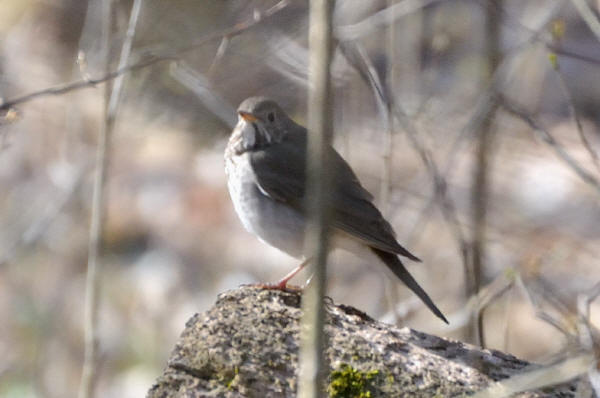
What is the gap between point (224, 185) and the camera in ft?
27.7

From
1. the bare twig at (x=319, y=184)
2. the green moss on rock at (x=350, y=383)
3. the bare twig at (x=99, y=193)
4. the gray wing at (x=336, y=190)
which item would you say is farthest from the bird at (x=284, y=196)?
the bare twig at (x=319, y=184)

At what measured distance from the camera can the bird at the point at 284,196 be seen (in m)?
4.14

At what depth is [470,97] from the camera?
7.98 m

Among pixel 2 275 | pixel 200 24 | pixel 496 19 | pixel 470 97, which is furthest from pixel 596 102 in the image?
pixel 2 275

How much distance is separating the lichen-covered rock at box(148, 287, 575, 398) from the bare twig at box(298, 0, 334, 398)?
1033mm

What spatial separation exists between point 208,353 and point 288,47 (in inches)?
128

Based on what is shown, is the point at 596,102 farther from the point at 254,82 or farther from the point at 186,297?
the point at 186,297

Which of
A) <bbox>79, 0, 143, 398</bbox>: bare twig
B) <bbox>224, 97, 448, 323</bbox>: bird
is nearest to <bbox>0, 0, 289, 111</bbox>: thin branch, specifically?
<bbox>79, 0, 143, 398</bbox>: bare twig

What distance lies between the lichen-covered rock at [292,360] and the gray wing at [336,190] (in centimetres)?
87

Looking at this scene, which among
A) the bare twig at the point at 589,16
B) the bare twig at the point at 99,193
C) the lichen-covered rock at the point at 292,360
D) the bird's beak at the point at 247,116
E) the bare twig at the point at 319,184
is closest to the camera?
the bare twig at the point at 319,184

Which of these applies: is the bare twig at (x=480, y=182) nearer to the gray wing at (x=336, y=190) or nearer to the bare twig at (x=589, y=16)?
the gray wing at (x=336, y=190)

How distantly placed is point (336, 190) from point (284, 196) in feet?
0.77

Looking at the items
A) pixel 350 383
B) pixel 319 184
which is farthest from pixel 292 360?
pixel 319 184

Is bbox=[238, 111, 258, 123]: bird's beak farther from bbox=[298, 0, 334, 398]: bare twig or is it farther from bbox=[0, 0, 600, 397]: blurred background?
bbox=[298, 0, 334, 398]: bare twig
